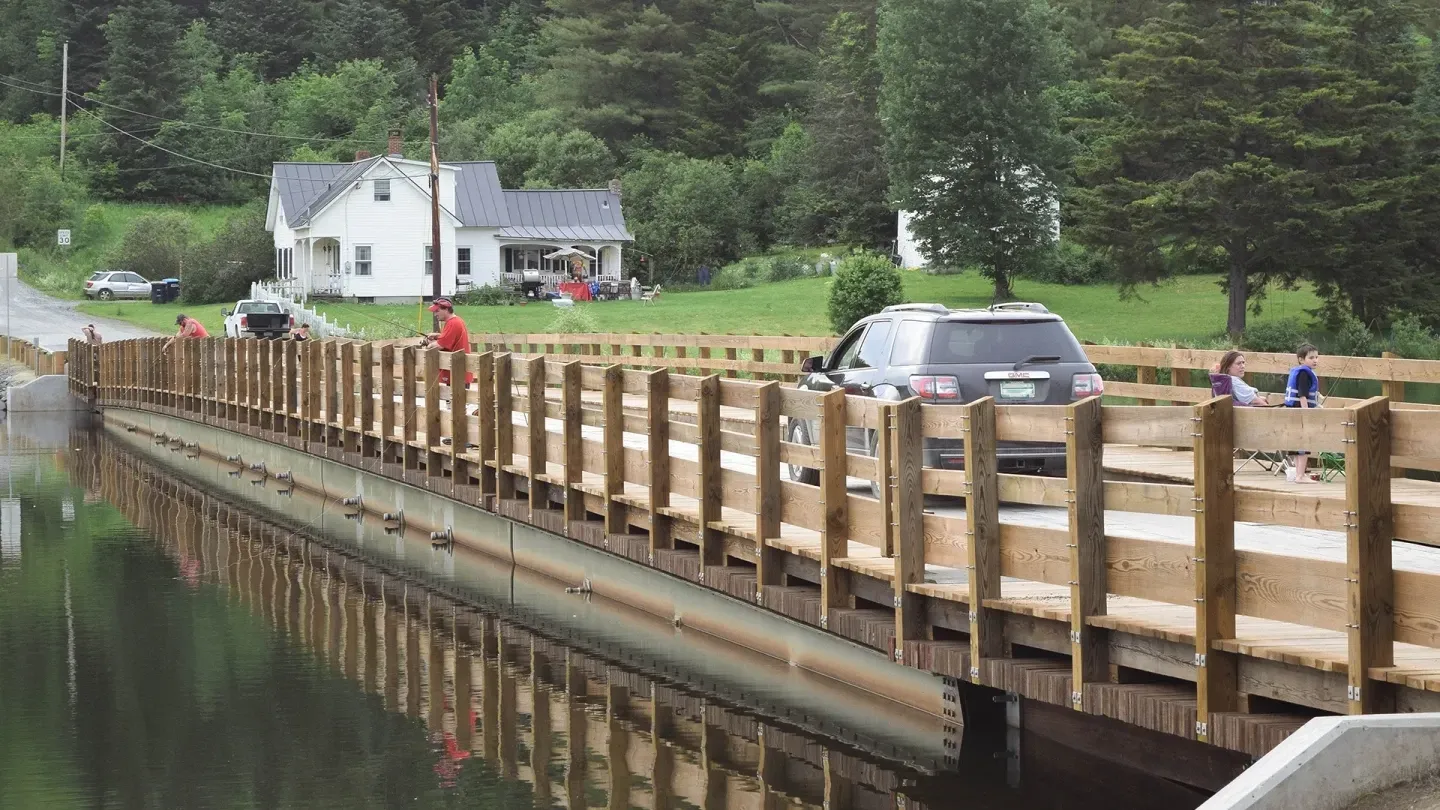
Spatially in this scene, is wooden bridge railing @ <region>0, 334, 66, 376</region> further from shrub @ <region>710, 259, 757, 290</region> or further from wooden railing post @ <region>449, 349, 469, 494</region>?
wooden railing post @ <region>449, 349, 469, 494</region>

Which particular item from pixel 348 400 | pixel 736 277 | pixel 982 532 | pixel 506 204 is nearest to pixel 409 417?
pixel 348 400

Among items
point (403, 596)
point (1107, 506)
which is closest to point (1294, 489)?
point (1107, 506)

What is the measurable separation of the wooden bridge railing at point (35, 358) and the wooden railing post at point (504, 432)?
37.6 metres

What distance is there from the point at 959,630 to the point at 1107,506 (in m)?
1.58

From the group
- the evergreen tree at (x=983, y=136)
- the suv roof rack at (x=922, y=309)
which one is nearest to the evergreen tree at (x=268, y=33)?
the evergreen tree at (x=983, y=136)

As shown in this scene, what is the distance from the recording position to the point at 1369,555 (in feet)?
26.1

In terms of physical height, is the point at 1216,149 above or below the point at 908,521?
above

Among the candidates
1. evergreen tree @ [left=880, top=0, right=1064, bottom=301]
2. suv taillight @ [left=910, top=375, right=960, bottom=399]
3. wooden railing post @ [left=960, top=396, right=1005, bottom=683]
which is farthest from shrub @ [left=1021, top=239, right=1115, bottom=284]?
wooden railing post @ [left=960, top=396, right=1005, bottom=683]

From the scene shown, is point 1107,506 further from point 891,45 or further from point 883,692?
point 891,45

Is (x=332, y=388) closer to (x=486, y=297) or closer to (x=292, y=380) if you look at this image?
(x=292, y=380)

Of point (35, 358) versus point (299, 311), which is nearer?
point (35, 358)

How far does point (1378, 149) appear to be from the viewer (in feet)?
159

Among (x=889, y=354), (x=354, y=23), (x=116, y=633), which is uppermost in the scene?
(x=354, y=23)

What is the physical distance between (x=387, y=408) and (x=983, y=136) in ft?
144
